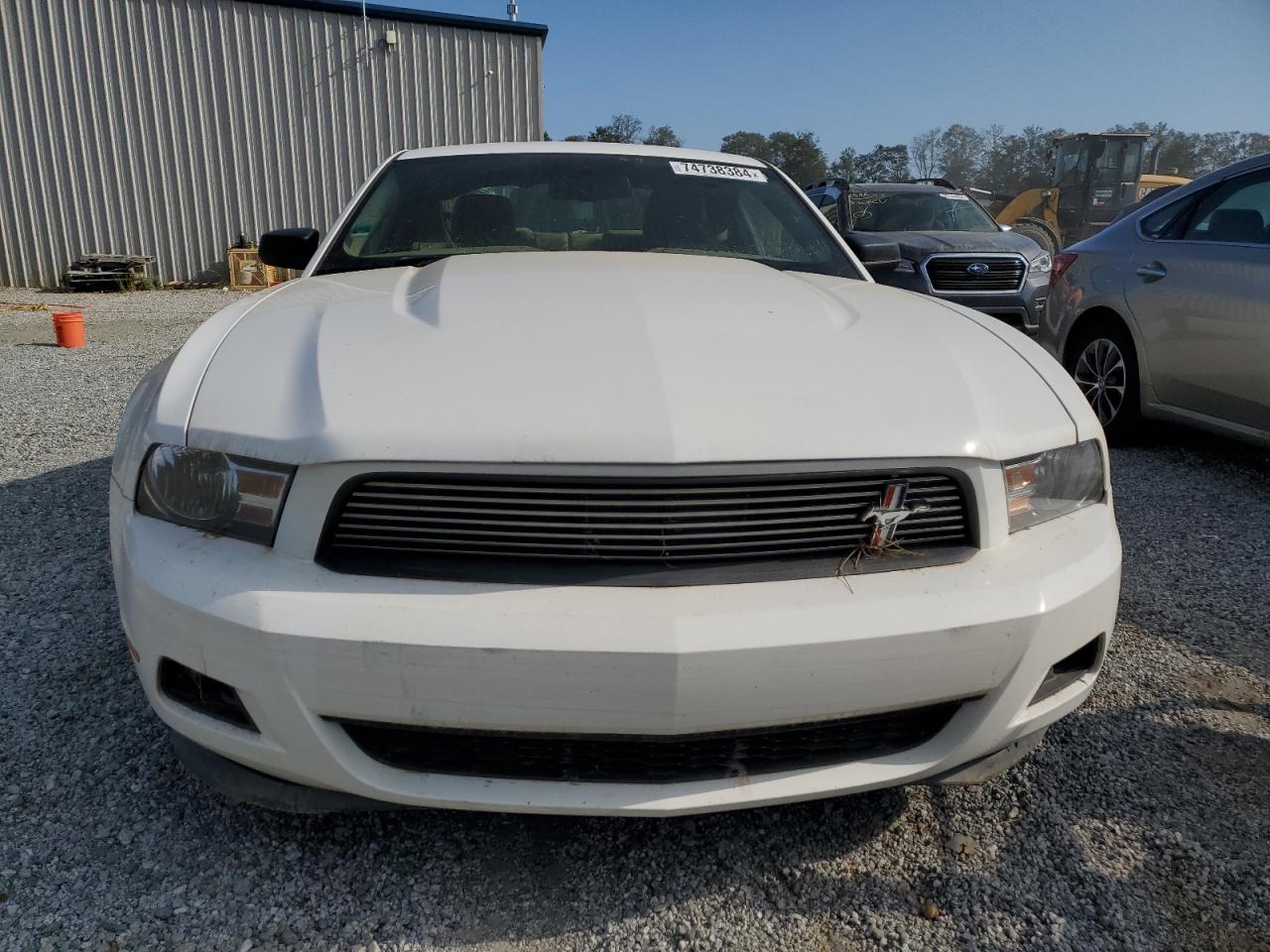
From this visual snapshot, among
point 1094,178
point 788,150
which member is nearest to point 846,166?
point 788,150

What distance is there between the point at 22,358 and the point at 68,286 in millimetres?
7427

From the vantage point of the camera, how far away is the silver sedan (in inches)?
158

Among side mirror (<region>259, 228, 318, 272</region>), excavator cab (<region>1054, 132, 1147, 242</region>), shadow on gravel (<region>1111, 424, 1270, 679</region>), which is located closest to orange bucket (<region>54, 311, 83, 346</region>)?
side mirror (<region>259, 228, 318, 272</region>)

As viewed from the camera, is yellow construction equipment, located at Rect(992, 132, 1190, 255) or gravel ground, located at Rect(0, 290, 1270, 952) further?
yellow construction equipment, located at Rect(992, 132, 1190, 255)

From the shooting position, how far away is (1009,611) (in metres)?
1.51

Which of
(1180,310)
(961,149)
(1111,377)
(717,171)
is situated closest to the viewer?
(717,171)

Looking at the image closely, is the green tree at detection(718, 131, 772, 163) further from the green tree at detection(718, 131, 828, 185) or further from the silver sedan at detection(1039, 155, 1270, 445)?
the silver sedan at detection(1039, 155, 1270, 445)

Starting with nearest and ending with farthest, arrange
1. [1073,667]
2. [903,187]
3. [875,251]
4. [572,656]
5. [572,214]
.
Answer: [572,656] < [1073,667] < [572,214] < [875,251] < [903,187]

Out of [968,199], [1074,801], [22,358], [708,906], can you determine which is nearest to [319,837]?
[708,906]

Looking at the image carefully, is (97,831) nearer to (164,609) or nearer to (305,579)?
(164,609)

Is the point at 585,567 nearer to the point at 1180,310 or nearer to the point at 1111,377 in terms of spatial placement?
the point at 1180,310

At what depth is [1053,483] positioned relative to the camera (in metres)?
1.77

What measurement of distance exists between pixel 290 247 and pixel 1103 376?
4.18 metres

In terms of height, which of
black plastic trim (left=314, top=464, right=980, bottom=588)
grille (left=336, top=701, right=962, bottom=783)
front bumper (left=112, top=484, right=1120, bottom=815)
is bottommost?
grille (left=336, top=701, right=962, bottom=783)
